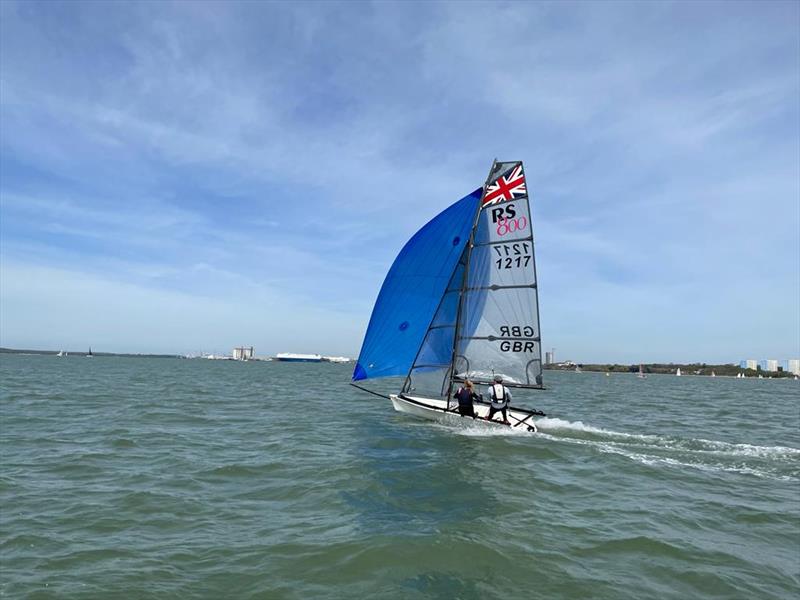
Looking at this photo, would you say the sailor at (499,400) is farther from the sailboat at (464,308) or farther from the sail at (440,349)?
the sail at (440,349)

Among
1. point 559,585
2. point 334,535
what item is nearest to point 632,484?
point 559,585

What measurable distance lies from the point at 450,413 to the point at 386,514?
1173cm

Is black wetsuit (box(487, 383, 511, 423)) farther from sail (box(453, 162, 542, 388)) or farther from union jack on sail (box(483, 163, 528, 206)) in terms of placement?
union jack on sail (box(483, 163, 528, 206))

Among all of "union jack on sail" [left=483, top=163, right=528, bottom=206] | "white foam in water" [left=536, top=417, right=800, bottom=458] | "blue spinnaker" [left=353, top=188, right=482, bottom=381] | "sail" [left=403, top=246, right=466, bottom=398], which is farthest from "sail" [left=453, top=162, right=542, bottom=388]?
"white foam in water" [left=536, top=417, right=800, bottom=458]

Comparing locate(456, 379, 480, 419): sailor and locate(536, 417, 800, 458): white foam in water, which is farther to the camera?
locate(456, 379, 480, 419): sailor

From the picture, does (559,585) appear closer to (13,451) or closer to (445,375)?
→ (13,451)

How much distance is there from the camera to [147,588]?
279 inches

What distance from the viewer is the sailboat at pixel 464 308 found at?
2255 centimetres

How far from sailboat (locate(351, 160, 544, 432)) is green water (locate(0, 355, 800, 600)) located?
3.39m

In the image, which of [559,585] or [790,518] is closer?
[559,585]

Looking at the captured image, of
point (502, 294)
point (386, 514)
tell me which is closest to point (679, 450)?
point (502, 294)

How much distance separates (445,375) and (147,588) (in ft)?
59.2

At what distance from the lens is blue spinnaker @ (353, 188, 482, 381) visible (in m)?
24.2

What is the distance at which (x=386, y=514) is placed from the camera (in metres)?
10.5
